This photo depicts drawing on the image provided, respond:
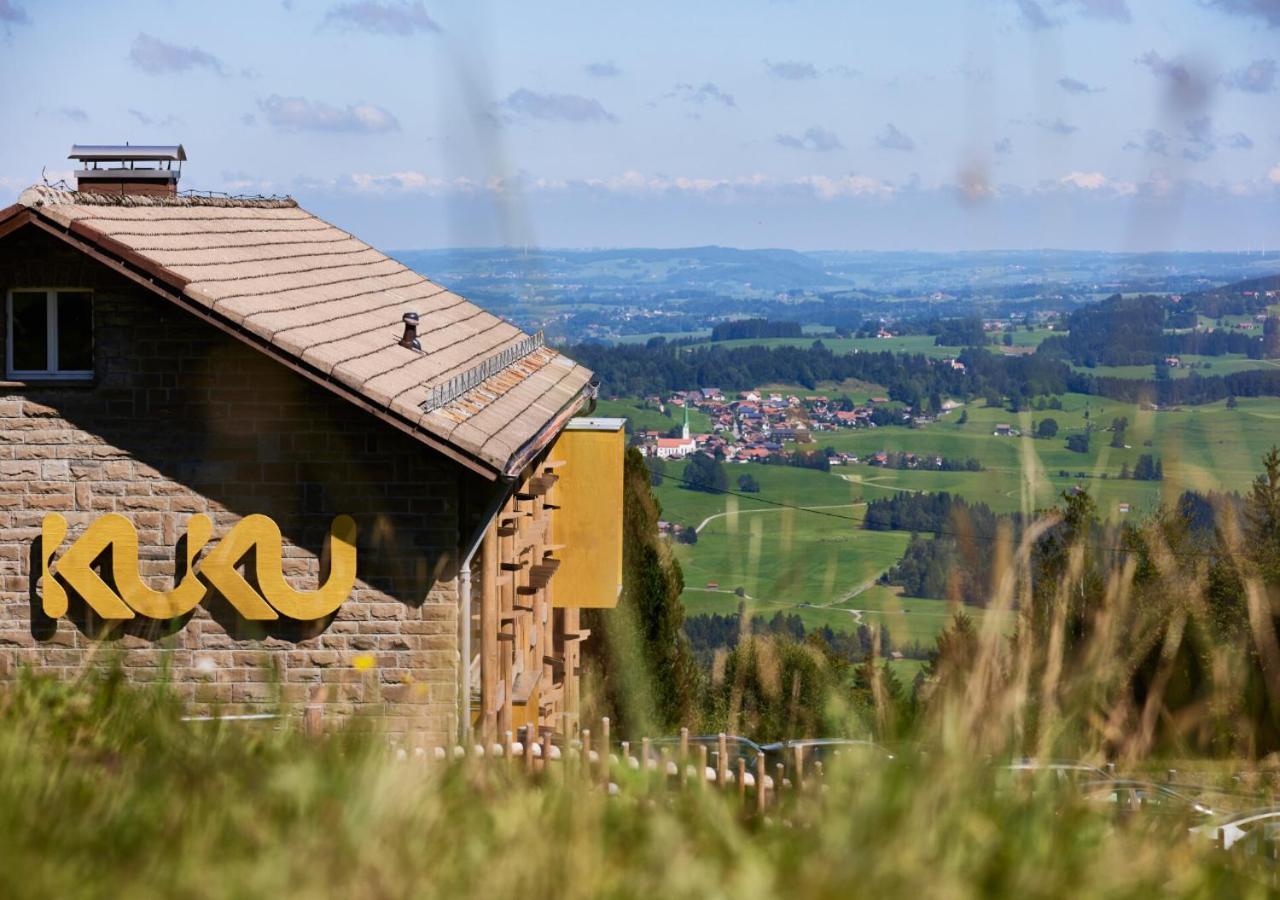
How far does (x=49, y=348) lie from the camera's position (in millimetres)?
12039

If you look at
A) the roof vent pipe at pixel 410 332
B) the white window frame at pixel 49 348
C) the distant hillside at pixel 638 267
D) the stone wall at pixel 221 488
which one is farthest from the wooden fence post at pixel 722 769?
the roof vent pipe at pixel 410 332

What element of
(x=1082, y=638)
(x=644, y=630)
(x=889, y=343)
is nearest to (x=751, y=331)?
(x=889, y=343)

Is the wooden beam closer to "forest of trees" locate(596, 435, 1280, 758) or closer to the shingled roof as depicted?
the shingled roof

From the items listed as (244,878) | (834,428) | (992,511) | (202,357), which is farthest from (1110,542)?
(834,428)

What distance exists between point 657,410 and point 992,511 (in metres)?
64.1

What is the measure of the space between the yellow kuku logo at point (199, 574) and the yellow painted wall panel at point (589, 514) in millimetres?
5552

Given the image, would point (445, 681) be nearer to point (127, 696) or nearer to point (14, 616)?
point (14, 616)

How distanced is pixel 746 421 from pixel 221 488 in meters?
48.6

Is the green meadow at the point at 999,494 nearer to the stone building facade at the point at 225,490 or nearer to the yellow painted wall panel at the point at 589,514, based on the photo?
the stone building facade at the point at 225,490

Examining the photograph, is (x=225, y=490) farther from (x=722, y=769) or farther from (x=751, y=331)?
(x=751, y=331)

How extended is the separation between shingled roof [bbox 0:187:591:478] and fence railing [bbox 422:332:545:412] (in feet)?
0.07

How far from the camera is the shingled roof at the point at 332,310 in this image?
11367mm

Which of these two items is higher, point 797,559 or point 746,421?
point 797,559

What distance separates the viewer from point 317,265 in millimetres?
15375
